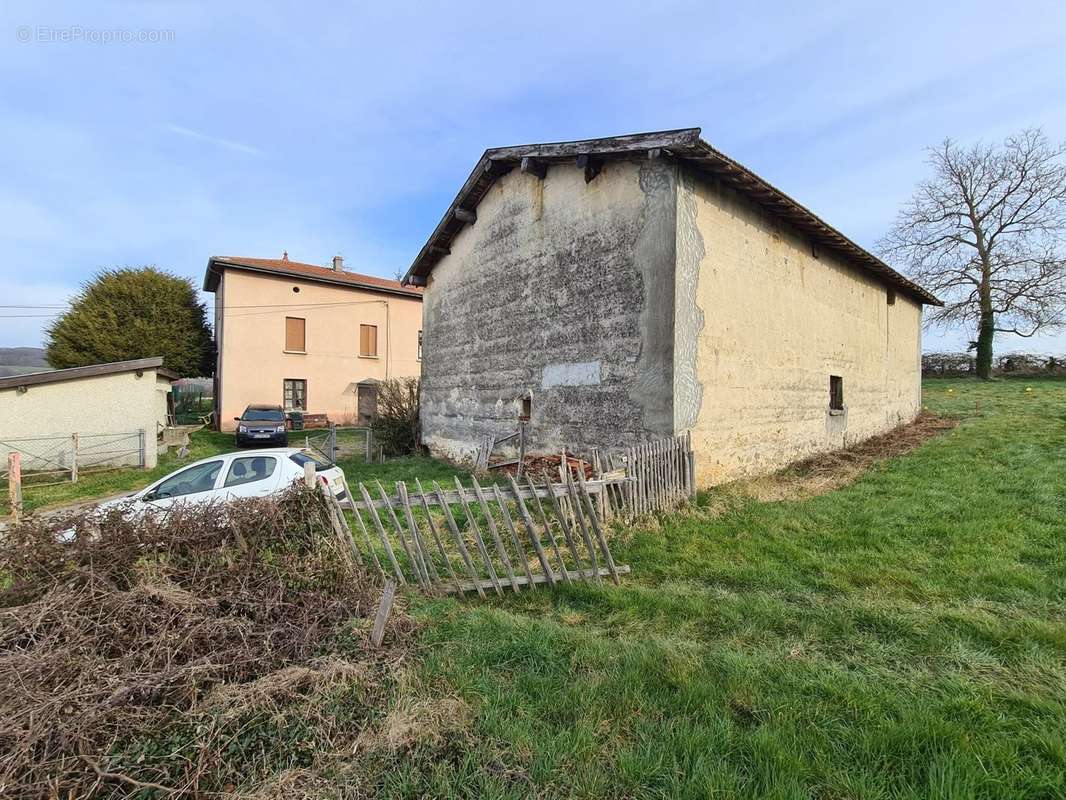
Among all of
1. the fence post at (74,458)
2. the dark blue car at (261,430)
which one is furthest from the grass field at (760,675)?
the dark blue car at (261,430)

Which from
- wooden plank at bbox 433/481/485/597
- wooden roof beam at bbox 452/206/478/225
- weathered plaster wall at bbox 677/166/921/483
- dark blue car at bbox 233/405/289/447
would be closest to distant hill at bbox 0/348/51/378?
dark blue car at bbox 233/405/289/447

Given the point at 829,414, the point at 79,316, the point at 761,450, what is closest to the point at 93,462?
the point at 79,316

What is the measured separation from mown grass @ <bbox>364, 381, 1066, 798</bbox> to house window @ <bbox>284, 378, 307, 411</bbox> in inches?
894

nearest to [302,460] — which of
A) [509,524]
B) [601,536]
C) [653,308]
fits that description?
[509,524]

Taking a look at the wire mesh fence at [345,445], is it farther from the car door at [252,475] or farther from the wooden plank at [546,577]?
the wooden plank at [546,577]

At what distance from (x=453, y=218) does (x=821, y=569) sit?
10637 millimetres

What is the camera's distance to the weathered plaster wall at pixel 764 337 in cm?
778

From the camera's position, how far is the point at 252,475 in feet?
23.0

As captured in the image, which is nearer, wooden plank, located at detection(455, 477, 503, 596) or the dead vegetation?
wooden plank, located at detection(455, 477, 503, 596)

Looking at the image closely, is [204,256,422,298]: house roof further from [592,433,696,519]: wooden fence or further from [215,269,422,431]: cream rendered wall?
[592,433,696,519]: wooden fence

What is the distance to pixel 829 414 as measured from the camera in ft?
36.1

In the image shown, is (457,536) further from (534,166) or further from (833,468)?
(833,468)

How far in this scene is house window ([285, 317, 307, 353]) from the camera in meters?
24.4

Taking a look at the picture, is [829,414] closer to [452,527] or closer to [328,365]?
[452,527]
